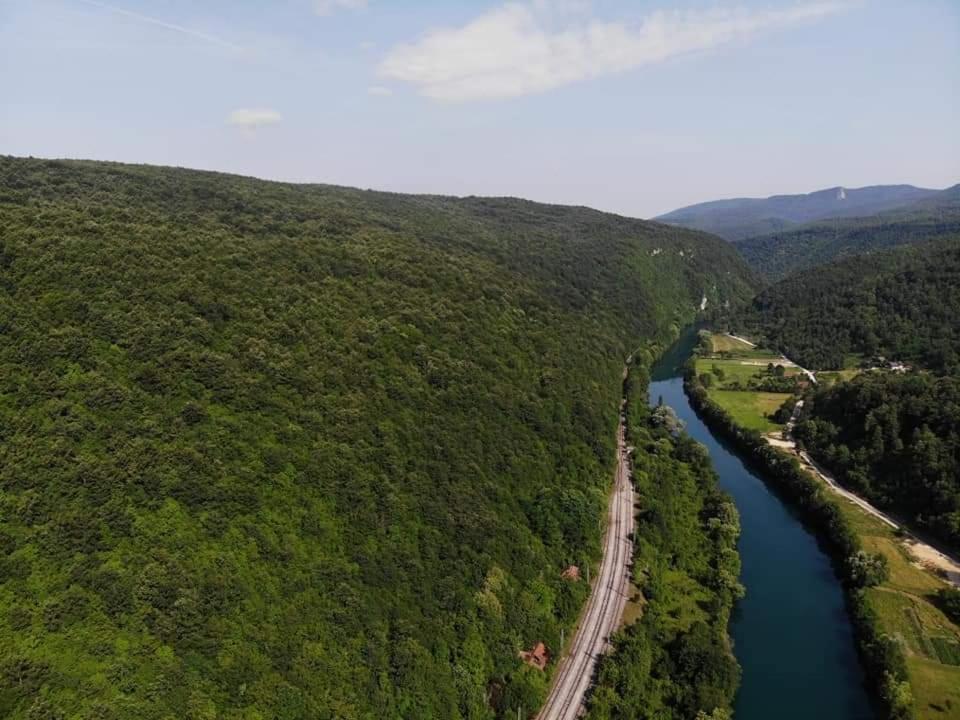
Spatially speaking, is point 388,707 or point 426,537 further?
point 426,537

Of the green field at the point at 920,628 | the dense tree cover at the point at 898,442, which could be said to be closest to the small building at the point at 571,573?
the green field at the point at 920,628

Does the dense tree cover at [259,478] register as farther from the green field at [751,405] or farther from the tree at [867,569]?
the green field at [751,405]

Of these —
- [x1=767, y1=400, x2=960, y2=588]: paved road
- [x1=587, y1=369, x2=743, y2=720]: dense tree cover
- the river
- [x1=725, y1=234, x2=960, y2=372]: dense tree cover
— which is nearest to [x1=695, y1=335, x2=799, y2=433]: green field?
[x1=767, y1=400, x2=960, y2=588]: paved road

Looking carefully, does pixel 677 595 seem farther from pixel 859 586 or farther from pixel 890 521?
pixel 890 521

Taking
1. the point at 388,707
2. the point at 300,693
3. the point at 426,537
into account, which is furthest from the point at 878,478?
the point at 300,693

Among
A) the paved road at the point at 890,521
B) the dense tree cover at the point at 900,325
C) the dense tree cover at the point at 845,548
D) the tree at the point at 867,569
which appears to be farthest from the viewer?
the dense tree cover at the point at 900,325

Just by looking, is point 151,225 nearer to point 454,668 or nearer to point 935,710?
point 454,668
